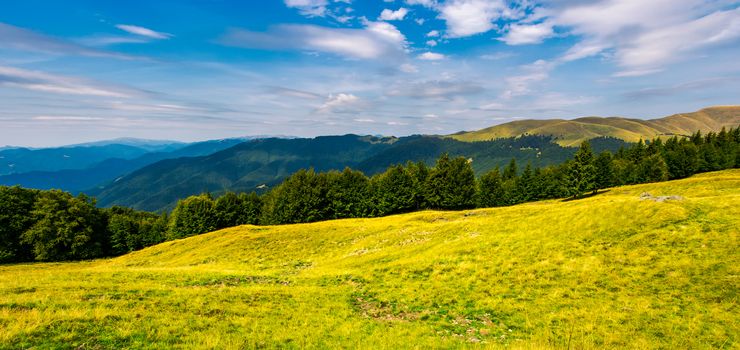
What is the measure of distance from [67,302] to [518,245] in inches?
1351

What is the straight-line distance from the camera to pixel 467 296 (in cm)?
2217

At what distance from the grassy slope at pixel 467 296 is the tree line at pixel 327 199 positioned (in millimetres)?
61453

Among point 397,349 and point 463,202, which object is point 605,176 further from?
point 397,349

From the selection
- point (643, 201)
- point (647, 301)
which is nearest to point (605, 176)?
point (643, 201)

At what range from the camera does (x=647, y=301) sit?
59.4 ft

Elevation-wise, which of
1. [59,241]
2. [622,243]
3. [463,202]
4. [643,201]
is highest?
[643,201]

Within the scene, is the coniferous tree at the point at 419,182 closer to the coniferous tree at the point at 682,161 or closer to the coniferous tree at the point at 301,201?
the coniferous tree at the point at 301,201

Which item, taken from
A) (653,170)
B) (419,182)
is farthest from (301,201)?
(653,170)

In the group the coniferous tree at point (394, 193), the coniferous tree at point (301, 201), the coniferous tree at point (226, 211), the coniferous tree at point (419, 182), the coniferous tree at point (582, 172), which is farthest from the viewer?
the coniferous tree at point (226, 211)

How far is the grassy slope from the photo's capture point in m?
14.5

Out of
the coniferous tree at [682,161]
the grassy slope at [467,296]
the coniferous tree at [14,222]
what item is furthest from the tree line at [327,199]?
the grassy slope at [467,296]

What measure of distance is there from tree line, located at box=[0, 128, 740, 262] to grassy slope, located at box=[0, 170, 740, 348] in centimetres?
6145

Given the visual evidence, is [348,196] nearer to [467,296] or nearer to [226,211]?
[226,211]

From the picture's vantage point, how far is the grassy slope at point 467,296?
1454cm
